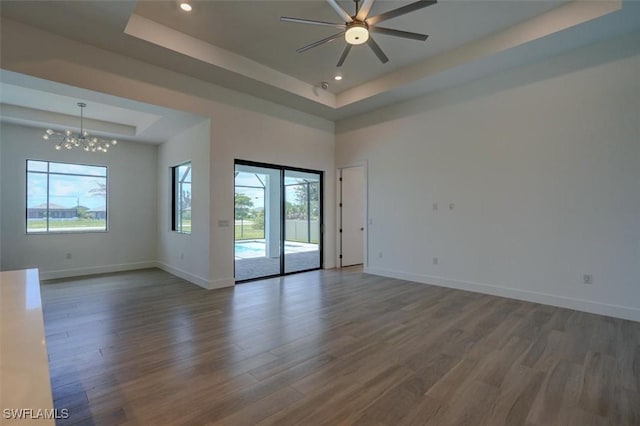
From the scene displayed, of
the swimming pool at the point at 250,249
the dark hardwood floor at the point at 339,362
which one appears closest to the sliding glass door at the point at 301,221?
the swimming pool at the point at 250,249

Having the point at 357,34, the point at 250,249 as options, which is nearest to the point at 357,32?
the point at 357,34

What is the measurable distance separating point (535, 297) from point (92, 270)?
27.5 feet

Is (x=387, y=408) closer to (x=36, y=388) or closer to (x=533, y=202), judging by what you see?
(x=36, y=388)

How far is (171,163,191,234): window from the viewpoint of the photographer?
6.25 meters

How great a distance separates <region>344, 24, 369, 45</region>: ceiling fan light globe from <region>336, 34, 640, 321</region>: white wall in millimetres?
2666

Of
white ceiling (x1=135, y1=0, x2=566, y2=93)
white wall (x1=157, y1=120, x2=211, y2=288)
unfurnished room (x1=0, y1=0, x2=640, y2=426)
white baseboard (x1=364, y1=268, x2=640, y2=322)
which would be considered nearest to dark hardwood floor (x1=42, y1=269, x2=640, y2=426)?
unfurnished room (x1=0, y1=0, x2=640, y2=426)

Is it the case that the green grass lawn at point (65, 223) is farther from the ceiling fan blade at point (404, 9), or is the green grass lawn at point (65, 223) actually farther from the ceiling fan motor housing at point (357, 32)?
the ceiling fan blade at point (404, 9)

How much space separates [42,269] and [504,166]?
868cm

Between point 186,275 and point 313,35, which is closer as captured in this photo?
point 313,35

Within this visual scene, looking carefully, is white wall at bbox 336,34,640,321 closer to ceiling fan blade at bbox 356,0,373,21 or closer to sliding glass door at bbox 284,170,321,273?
sliding glass door at bbox 284,170,321,273

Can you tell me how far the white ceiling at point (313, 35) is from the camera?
3.51 m

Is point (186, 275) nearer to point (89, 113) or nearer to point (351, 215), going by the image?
point (89, 113)

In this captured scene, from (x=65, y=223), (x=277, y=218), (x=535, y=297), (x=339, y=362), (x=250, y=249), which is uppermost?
(x=277, y=218)

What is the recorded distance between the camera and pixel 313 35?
166 inches
